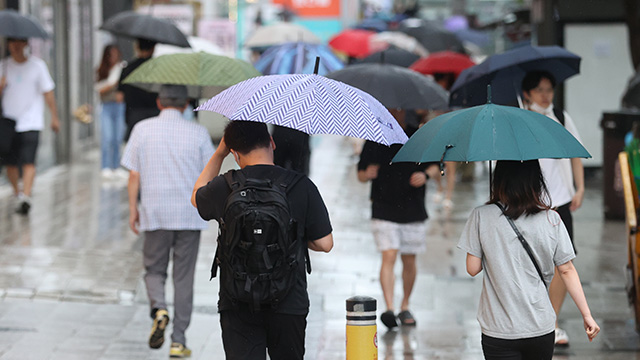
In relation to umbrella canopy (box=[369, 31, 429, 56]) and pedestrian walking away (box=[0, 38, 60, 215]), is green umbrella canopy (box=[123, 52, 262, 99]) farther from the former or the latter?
umbrella canopy (box=[369, 31, 429, 56])

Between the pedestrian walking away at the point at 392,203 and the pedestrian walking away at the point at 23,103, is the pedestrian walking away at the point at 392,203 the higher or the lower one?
the lower one

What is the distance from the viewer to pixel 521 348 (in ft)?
14.9

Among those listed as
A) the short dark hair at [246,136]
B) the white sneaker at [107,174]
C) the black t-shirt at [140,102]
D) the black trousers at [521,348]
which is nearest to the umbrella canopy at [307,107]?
the short dark hair at [246,136]

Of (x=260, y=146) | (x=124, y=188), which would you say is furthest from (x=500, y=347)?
(x=124, y=188)

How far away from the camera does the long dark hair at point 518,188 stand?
180 inches

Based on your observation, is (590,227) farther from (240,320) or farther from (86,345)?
(240,320)

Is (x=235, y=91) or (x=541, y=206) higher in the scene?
(x=235, y=91)

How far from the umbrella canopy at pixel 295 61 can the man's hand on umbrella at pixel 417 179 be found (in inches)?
92.3

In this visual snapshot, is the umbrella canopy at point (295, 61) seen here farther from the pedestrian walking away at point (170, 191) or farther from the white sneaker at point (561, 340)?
the white sneaker at point (561, 340)

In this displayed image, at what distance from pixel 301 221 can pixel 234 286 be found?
0.41 meters

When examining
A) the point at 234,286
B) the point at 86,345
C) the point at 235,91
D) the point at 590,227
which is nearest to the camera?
the point at 234,286

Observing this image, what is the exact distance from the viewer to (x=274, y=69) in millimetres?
9938

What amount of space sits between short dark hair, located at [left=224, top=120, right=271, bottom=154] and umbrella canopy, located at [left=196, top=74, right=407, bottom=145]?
90 millimetres

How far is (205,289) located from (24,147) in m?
4.01
